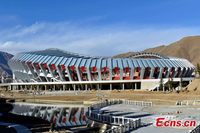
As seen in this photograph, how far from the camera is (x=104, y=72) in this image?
125m

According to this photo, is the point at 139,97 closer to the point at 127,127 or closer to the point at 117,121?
the point at 117,121

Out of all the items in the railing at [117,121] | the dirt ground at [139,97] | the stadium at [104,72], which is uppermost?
the stadium at [104,72]

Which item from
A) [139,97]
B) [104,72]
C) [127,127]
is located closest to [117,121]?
[127,127]

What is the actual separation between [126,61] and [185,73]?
78.5ft

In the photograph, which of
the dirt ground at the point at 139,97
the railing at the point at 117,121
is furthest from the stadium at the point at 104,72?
the railing at the point at 117,121

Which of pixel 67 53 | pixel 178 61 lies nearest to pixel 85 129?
pixel 178 61

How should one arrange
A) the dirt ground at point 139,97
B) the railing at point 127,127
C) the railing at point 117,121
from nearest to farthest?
the railing at point 127,127 → the railing at point 117,121 → the dirt ground at point 139,97

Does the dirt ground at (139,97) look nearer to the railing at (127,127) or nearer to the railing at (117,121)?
the railing at (117,121)

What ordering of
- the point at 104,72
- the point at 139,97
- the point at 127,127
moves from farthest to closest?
the point at 104,72, the point at 139,97, the point at 127,127

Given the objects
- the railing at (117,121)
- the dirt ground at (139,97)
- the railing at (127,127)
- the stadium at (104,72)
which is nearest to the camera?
the railing at (127,127)

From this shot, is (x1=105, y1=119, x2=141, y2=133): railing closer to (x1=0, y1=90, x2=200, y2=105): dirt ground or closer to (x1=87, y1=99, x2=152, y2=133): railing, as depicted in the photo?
(x1=87, y1=99, x2=152, y2=133): railing

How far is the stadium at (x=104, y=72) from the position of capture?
123500 millimetres

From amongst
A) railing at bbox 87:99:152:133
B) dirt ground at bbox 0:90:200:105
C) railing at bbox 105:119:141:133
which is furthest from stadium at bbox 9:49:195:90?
railing at bbox 105:119:141:133

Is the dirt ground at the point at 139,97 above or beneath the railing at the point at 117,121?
beneath
